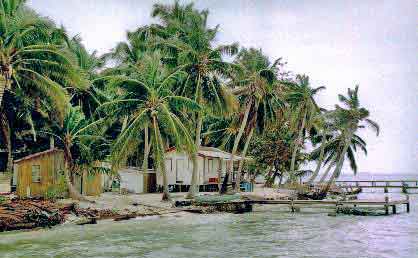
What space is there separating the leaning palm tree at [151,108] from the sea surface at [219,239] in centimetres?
438

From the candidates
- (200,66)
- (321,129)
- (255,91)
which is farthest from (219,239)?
(321,129)

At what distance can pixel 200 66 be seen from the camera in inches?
1250

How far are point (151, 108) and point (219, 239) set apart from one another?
11.3 meters

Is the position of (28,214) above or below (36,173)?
below

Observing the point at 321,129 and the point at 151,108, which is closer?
the point at 151,108

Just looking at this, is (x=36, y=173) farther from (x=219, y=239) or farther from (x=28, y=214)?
(x=219, y=239)

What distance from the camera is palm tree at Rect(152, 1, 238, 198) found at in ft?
103

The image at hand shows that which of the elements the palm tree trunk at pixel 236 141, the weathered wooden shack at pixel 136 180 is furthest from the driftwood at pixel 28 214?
the palm tree trunk at pixel 236 141

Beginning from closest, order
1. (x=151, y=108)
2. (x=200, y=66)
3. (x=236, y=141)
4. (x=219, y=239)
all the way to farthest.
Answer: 1. (x=219, y=239)
2. (x=151, y=108)
3. (x=200, y=66)
4. (x=236, y=141)

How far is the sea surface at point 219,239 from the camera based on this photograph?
1688cm

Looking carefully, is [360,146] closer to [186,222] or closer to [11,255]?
[186,222]

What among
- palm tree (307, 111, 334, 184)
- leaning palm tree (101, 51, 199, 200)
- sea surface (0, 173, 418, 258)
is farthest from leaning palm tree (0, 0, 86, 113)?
palm tree (307, 111, 334, 184)

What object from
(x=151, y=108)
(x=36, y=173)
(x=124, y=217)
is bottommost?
(x=124, y=217)

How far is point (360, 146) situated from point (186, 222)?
1266 inches
